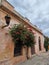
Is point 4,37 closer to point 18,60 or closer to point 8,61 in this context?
point 8,61

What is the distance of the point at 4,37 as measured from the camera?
269 inches

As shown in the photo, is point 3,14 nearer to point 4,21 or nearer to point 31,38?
point 4,21

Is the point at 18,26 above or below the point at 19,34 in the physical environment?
above

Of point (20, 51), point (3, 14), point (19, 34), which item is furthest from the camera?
point (20, 51)

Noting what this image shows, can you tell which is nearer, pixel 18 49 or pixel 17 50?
pixel 17 50

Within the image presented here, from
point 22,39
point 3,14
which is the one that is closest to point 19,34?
point 22,39

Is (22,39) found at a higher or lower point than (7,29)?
lower

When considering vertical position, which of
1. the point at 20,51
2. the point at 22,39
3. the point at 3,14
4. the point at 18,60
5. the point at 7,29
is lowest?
the point at 18,60

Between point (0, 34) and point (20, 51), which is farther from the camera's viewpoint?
point (20, 51)

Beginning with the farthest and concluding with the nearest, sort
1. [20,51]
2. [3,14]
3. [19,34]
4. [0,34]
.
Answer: [20,51], [19,34], [3,14], [0,34]

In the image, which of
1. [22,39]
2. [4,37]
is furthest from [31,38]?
[4,37]

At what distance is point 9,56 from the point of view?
7219 mm

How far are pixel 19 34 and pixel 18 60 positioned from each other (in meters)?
1.91

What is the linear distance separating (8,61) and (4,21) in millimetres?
2295
